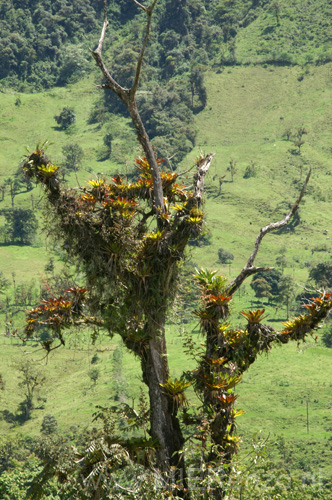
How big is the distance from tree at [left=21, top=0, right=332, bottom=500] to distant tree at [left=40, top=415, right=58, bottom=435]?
29.1 meters

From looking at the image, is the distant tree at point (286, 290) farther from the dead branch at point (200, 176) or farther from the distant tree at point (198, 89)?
the distant tree at point (198, 89)

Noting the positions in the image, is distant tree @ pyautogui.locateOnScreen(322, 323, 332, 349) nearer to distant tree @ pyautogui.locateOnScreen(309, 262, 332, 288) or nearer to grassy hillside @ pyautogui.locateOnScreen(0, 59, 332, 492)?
grassy hillside @ pyautogui.locateOnScreen(0, 59, 332, 492)

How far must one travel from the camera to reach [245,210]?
285ft

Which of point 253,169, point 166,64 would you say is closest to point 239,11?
point 166,64

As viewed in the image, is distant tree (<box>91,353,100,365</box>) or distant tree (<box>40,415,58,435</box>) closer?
distant tree (<box>40,415,58,435</box>)

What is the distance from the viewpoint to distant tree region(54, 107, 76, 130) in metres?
116

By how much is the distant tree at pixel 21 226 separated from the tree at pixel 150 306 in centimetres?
6697

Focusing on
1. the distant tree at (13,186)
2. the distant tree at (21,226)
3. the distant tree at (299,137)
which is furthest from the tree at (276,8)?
the distant tree at (21,226)

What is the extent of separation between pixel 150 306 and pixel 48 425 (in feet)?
99.8

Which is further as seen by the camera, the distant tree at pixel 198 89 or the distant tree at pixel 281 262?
the distant tree at pixel 198 89

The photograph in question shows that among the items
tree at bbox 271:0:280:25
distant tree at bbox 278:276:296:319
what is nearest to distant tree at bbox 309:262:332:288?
distant tree at bbox 278:276:296:319

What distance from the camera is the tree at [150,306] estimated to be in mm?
6852

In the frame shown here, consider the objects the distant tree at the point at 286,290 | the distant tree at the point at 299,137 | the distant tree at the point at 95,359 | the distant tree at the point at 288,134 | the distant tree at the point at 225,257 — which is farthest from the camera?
the distant tree at the point at 288,134

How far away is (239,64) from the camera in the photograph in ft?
436
